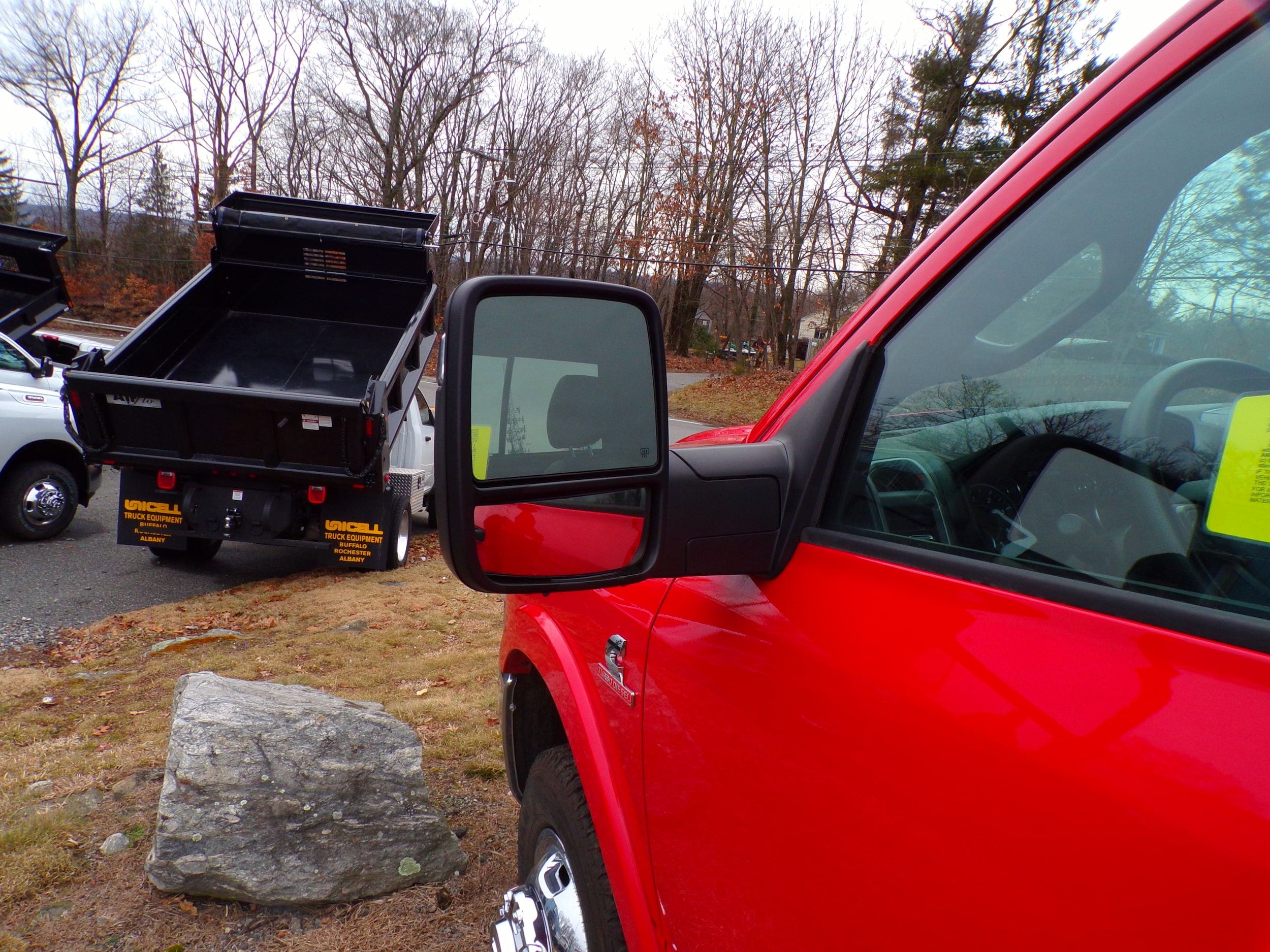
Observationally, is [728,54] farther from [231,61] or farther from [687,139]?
[231,61]

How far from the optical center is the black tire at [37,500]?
772cm

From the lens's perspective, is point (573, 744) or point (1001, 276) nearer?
point (1001, 276)

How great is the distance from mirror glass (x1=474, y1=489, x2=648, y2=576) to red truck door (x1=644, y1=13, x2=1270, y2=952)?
0.21m

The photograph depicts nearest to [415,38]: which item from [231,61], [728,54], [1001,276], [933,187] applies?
[231,61]

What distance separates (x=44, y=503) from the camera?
26.0ft

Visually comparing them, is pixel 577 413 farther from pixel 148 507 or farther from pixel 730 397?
pixel 730 397

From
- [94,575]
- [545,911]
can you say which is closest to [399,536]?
[94,575]

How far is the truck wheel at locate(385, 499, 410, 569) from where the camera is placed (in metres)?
7.33

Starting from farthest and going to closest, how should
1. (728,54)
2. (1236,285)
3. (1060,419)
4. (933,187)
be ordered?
(728,54) → (933,187) → (1060,419) → (1236,285)

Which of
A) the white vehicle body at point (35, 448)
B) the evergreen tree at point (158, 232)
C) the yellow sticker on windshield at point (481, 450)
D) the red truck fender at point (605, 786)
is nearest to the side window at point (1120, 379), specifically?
the yellow sticker on windshield at point (481, 450)

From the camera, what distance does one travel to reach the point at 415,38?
117 ft

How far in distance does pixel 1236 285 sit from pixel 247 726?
3257 millimetres

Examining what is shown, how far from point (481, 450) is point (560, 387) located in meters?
0.18

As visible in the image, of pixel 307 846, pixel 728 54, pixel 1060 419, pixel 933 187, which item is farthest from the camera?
pixel 728 54
